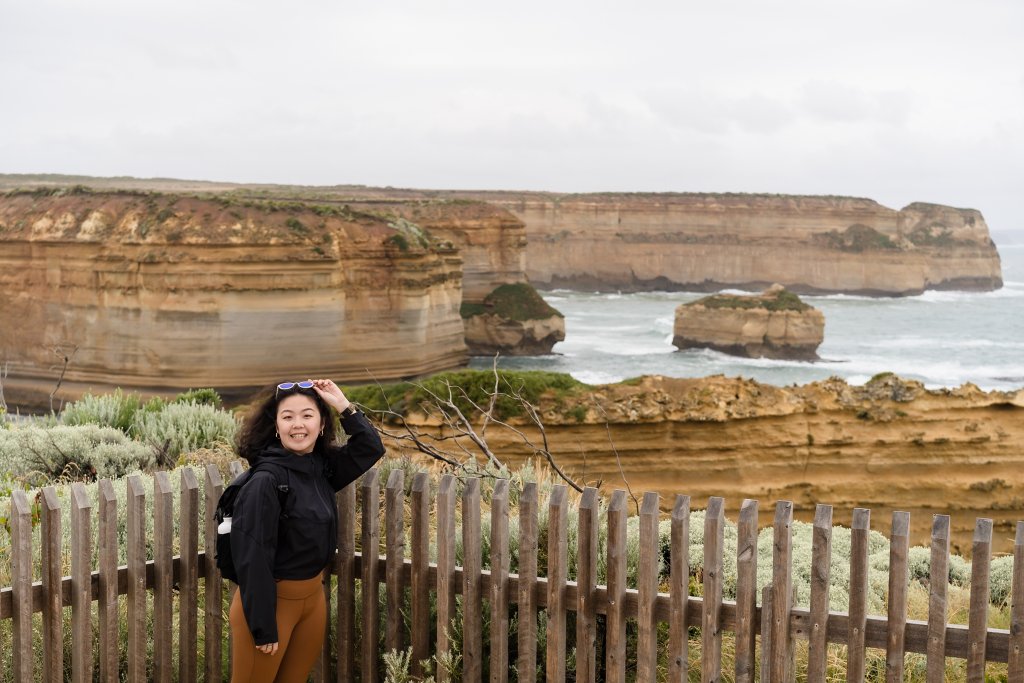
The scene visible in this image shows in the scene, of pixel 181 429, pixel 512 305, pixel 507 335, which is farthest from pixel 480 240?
pixel 181 429

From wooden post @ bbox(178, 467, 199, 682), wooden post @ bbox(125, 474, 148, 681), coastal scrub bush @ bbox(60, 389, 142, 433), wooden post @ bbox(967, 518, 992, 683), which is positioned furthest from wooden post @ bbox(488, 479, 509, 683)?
coastal scrub bush @ bbox(60, 389, 142, 433)

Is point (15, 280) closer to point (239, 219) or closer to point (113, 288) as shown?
point (113, 288)

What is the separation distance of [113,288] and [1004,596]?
36.3 metres

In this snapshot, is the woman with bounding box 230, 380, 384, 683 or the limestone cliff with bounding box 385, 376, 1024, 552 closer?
the woman with bounding box 230, 380, 384, 683

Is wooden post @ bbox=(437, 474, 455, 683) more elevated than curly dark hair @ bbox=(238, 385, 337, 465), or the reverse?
curly dark hair @ bbox=(238, 385, 337, 465)

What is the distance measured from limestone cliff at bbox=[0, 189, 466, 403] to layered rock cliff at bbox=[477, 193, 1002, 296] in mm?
68262

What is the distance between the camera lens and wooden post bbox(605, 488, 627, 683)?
401 cm

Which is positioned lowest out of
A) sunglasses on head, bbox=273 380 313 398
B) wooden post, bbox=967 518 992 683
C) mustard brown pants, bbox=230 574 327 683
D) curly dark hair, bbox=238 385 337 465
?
mustard brown pants, bbox=230 574 327 683

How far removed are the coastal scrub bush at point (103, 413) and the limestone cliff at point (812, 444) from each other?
9480 mm

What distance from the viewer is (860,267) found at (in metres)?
110

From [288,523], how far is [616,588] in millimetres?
1263

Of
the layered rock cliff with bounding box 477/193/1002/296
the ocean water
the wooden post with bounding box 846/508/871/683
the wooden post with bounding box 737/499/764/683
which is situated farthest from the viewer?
the layered rock cliff with bounding box 477/193/1002/296

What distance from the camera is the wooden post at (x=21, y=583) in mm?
4062

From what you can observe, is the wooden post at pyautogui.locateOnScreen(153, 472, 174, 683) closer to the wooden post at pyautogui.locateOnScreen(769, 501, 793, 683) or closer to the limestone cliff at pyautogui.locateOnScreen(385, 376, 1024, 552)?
the wooden post at pyautogui.locateOnScreen(769, 501, 793, 683)
